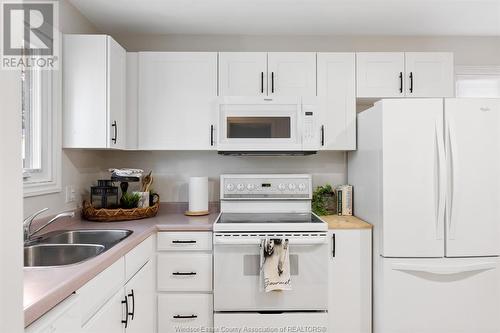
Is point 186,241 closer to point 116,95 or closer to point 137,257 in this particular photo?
point 137,257

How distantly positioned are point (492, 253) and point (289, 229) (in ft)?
4.20

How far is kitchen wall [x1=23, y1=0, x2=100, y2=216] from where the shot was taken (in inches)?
74.8

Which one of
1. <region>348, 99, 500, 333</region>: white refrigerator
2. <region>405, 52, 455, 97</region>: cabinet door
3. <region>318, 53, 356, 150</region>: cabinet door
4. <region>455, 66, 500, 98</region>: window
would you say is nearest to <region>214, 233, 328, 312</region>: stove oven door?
<region>348, 99, 500, 333</region>: white refrigerator

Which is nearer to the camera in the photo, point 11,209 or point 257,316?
point 11,209

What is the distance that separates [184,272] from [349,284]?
1.13 metres

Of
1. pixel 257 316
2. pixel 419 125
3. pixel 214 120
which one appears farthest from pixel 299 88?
pixel 257 316

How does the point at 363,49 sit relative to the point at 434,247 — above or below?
above

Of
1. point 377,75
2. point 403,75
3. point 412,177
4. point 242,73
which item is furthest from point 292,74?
point 412,177

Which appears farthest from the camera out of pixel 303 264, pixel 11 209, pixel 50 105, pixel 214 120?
pixel 214 120

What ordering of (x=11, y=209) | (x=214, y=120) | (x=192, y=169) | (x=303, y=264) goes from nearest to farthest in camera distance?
(x=11, y=209)
(x=303, y=264)
(x=214, y=120)
(x=192, y=169)

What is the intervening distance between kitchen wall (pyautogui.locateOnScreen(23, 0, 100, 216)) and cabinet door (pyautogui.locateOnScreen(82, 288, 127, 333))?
2.49ft

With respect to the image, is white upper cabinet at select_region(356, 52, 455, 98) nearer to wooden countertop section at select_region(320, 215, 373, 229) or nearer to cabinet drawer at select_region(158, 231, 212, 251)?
wooden countertop section at select_region(320, 215, 373, 229)

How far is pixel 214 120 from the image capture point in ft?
8.09

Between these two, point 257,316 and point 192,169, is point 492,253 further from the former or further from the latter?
point 192,169
